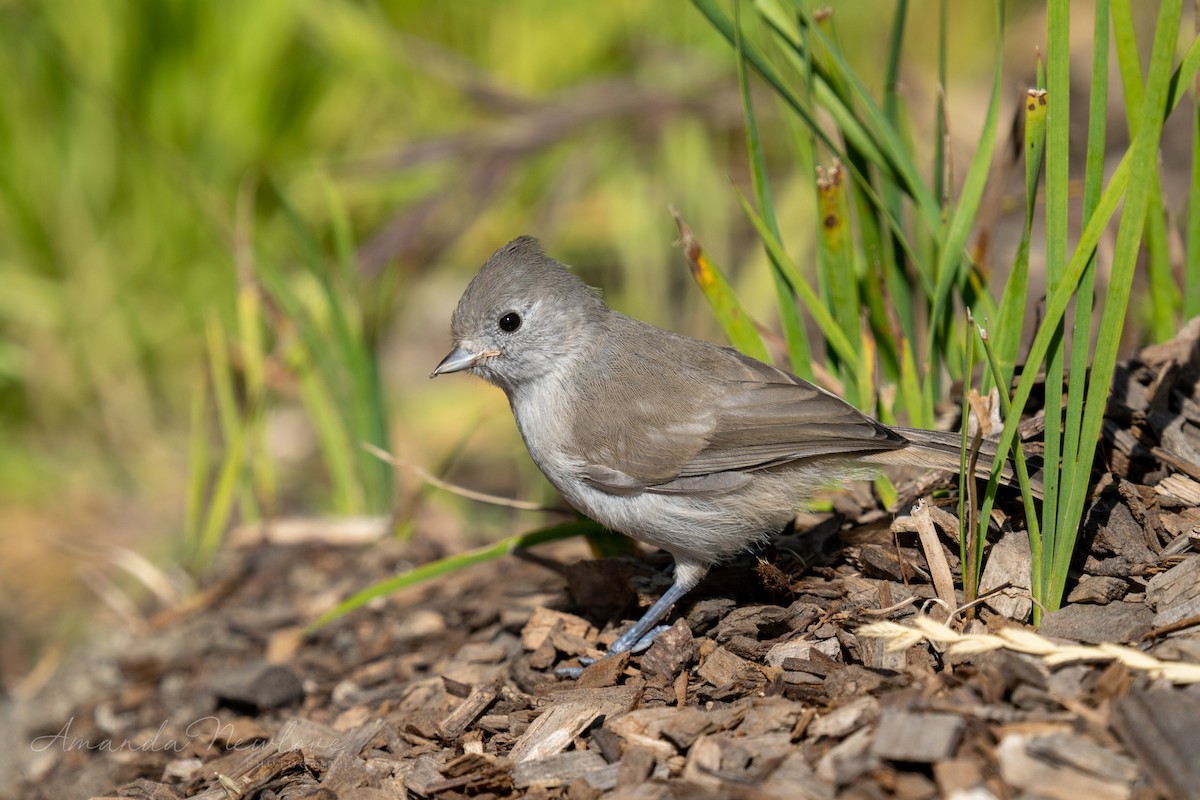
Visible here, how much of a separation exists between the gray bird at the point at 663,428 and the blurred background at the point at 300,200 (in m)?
1.52

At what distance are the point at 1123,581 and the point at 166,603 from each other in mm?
3623

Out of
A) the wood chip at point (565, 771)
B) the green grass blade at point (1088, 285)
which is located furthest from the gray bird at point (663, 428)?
the wood chip at point (565, 771)

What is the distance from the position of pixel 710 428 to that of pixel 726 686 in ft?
2.62

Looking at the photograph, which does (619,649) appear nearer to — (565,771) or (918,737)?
(565,771)

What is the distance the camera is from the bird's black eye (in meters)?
3.54

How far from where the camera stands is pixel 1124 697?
213 cm

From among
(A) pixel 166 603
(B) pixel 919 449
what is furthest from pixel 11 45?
(B) pixel 919 449

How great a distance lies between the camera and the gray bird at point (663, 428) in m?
3.13

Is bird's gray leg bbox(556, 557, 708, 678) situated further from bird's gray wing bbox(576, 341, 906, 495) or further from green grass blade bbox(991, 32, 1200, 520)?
green grass blade bbox(991, 32, 1200, 520)

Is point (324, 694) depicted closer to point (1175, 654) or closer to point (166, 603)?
point (166, 603)

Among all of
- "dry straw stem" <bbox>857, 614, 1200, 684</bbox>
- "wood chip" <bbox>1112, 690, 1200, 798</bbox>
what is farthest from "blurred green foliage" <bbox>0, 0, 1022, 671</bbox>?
"wood chip" <bbox>1112, 690, 1200, 798</bbox>

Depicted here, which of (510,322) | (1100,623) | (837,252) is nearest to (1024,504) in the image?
(1100,623)

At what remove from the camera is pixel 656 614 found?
10.7 feet

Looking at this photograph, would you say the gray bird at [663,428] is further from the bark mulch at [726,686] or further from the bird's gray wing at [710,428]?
the bark mulch at [726,686]
